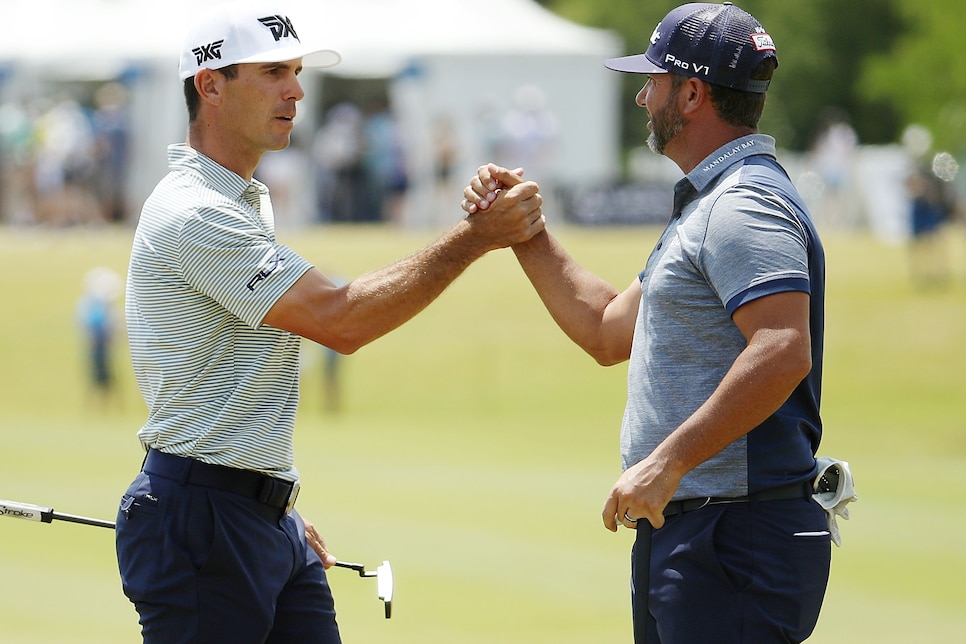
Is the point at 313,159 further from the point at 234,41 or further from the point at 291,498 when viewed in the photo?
the point at 291,498

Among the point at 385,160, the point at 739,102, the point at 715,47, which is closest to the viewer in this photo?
the point at 715,47

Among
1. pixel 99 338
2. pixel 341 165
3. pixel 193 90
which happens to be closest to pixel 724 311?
pixel 193 90

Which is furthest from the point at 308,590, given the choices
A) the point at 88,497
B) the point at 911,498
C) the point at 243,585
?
the point at 911,498

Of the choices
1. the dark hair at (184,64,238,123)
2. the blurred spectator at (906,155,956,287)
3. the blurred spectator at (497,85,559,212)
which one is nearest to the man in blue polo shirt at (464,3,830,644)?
the dark hair at (184,64,238,123)

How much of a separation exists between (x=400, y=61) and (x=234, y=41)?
26.2m

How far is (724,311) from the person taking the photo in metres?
4.12

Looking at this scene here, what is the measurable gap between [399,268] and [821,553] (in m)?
1.42

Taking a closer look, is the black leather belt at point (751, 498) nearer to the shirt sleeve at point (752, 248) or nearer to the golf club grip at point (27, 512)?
the shirt sleeve at point (752, 248)

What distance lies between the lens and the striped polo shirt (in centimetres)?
434

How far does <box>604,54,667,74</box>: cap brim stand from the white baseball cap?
3.07 feet

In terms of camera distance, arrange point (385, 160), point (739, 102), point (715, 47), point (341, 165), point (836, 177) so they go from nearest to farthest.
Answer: point (715, 47)
point (739, 102)
point (385, 160)
point (341, 165)
point (836, 177)

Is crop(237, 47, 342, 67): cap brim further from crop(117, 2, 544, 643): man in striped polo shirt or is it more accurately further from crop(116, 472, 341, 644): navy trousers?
crop(116, 472, 341, 644): navy trousers

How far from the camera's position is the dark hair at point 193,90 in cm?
461

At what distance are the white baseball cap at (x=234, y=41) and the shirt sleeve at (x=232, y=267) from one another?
498mm
